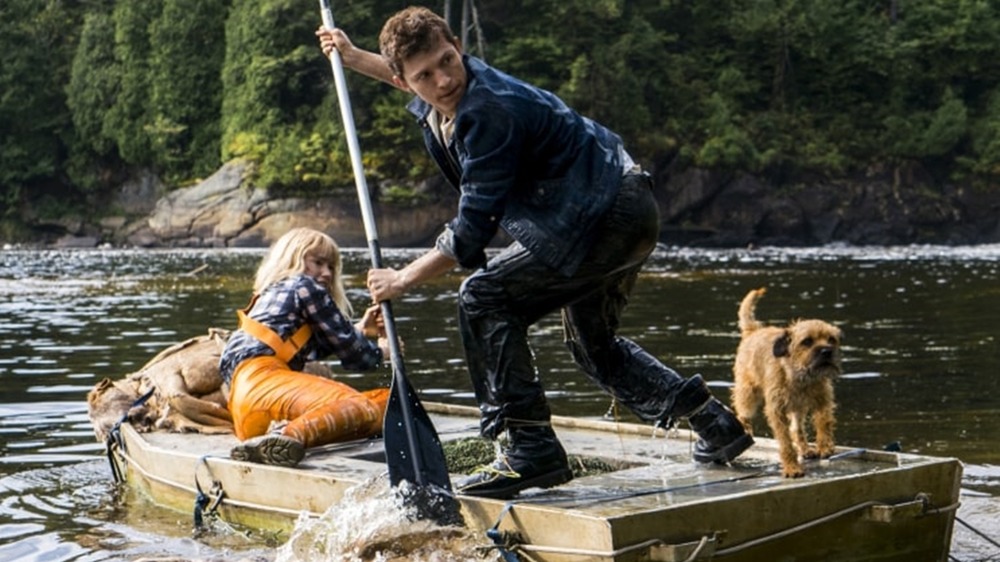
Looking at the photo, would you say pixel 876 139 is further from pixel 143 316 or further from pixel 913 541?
pixel 913 541

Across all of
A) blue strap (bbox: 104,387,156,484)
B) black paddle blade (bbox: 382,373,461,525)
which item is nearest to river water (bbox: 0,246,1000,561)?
blue strap (bbox: 104,387,156,484)

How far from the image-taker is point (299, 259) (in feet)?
28.0

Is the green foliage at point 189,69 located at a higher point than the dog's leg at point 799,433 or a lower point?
higher

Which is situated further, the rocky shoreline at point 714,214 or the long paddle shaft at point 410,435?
the rocky shoreline at point 714,214

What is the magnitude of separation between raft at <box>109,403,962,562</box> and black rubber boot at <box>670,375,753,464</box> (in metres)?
0.12

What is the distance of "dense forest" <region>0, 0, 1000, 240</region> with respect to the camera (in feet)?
210

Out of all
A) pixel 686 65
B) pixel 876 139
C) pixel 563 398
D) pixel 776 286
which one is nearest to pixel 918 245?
pixel 876 139

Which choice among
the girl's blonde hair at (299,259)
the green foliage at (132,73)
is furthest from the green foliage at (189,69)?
the girl's blonde hair at (299,259)

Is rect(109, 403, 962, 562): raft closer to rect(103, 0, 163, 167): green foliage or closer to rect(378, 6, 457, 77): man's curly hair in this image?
rect(378, 6, 457, 77): man's curly hair

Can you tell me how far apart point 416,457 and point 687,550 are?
5.34 ft

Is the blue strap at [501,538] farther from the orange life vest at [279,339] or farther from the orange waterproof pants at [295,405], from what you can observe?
the orange life vest at [279,339]

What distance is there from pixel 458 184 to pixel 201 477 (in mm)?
2620

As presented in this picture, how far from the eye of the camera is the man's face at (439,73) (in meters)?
5.69

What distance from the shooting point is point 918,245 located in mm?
61656
